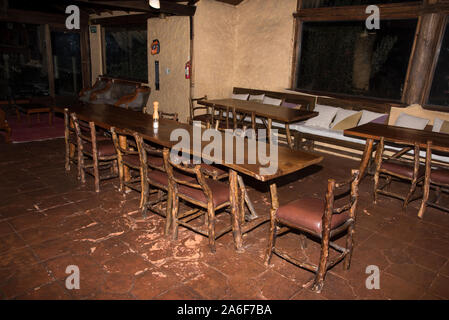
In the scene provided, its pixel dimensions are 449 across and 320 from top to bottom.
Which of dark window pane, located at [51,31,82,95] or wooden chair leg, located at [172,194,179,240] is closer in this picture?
wooden chair leg, located at [172,194,179,240]

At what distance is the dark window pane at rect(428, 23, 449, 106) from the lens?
5.29 meters

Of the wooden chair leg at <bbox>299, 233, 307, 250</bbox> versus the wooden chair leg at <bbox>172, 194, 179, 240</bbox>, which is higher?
the wooden chair leg at <bbox>172, 194, 179, 240</bbox>

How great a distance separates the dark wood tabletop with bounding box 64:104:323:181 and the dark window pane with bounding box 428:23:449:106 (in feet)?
12.1

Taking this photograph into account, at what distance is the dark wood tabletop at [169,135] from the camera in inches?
105

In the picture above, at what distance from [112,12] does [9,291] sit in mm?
8883

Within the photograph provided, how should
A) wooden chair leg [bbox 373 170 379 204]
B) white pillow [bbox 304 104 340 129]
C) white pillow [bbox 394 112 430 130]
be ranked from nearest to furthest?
wooden chair leg [bbox 373 170 379 204] → white pillow [bbox 394 112 430 130] → white pillow [bbox 304 104 340 129]

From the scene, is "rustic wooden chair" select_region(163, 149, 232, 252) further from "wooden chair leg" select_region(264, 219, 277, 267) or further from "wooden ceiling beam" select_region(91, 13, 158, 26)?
"wooden ceiling beam" select_region(91, 13, 158, 26)

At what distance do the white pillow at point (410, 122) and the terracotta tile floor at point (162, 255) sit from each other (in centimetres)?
172

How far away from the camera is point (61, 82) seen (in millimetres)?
10484

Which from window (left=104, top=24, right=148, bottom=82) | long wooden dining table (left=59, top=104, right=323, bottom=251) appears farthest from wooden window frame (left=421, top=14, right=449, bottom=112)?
window (left=104, top=24, right=148, bottom=82)

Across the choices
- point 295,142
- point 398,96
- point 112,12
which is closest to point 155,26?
point 112,12

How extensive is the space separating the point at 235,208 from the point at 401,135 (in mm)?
2704

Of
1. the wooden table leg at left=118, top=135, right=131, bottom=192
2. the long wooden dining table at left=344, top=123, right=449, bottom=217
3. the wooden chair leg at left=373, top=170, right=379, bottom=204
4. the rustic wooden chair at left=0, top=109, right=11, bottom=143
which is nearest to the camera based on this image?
the long wooden dining table at left=344, top=123, right=449, bottom=217
